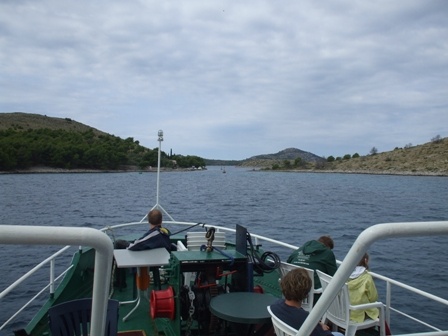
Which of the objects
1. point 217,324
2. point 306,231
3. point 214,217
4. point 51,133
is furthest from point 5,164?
point 217,324

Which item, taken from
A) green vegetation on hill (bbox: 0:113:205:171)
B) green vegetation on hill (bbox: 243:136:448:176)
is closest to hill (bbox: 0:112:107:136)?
green vegetation on hill (bbox: 0:113:205:171)

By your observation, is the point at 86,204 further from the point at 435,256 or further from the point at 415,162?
the point at 415,162

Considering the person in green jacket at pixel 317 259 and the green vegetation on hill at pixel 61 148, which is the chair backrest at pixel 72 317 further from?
the green vegetation on hill at pixel 61 148

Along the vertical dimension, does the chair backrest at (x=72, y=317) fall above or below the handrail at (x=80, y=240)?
below

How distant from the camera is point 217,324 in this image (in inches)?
180

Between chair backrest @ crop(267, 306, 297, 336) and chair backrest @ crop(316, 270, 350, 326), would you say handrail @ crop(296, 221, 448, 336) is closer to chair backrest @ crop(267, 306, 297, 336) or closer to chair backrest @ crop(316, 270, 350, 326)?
chair backrest @ crop(267, 306, 297, 336)

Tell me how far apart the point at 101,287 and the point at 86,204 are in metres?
41.5

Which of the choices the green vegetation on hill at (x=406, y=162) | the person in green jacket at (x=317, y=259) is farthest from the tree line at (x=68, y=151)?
the person in green jacket at (x=317, y=259)

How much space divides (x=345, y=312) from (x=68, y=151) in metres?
131

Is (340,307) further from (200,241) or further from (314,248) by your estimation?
(200,241)

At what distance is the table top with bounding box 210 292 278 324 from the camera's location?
11.8 ft

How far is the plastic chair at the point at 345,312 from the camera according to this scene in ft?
15.0

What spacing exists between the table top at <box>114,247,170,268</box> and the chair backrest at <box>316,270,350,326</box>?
1.82 meters

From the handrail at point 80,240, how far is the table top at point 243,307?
2.08 m
